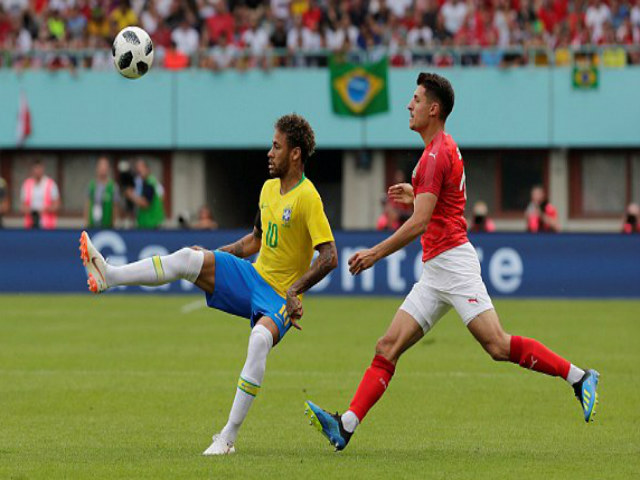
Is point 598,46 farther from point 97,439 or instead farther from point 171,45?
point 97,439

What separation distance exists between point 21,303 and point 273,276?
14.4m

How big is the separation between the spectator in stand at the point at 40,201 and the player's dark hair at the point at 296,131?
60.6 ft

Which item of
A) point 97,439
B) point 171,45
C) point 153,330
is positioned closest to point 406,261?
point 153,330

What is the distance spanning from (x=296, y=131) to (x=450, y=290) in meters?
1.41

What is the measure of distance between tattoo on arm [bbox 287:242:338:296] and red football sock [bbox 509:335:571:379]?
126 cm

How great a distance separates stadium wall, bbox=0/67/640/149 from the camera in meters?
33.1

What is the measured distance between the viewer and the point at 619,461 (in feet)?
28.6

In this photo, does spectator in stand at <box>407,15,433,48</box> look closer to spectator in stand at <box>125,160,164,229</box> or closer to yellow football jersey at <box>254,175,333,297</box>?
spectator in stand at <box>125,160,164,229</box>

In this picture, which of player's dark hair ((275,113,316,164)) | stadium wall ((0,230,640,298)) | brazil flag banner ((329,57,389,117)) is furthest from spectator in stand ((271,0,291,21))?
player's dark hair ((275,113,316,164))

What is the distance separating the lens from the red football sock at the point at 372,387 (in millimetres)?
8930

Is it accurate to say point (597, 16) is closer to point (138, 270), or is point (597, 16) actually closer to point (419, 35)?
point (419, 35)

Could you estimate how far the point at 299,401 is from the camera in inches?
476

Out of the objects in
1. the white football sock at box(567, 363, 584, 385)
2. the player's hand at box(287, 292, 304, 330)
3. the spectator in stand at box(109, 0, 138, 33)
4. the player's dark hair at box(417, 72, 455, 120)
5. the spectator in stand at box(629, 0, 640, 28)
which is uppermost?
the spectator in stand at box(109, 0, 138, 33)

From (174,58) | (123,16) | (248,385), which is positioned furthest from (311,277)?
(123,16)
